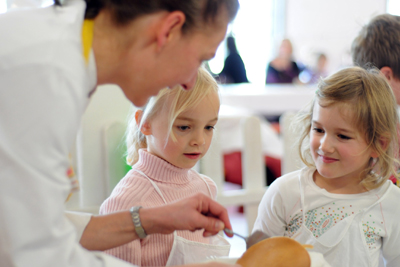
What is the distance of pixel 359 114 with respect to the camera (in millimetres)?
1184

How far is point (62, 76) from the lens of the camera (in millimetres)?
655

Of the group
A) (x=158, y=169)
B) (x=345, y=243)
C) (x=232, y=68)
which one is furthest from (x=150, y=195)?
(x=232, y=68)

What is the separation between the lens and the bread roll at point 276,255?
854mm

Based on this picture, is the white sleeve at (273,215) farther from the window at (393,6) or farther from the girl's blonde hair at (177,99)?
the window at (393,6)

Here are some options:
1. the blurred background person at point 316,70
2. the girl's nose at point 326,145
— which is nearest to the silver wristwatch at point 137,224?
the girl's nose at point 326,145

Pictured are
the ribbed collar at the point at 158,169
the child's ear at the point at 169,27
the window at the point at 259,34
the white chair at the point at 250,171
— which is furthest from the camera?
the window at the point at 259,34

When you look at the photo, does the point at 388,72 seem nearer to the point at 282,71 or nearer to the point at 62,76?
the point at 62,76

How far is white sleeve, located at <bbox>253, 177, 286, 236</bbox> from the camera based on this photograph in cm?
124

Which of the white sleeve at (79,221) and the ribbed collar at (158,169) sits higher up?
the white sleeve at (79,221)

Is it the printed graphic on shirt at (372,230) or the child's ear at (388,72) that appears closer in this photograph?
the printed graphic on shirt at (372,230)

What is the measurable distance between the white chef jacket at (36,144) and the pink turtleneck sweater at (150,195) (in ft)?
1.41

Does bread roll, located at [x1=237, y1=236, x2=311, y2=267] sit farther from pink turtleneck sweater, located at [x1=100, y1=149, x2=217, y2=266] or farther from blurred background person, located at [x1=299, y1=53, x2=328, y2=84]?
blurred background person, located at [x1=299, y1=53, x2=328, y2=84]

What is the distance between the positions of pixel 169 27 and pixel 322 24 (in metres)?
7.34

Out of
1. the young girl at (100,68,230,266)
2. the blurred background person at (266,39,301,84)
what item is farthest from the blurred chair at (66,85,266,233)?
the blurred background person at (266,39,301,84)
